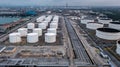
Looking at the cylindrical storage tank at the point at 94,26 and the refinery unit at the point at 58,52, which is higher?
the cylindrical storage tank at the point at 94,26

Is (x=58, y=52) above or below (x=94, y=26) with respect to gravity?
below

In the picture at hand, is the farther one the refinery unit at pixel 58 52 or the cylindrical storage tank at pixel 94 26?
the cylindrical storage tank at pixel 94 26

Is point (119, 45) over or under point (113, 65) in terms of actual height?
over

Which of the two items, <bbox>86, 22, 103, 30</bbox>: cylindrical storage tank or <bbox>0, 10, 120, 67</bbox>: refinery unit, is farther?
<bbox>86, 22, 103, 30</bbox>: cylindrical storage tank

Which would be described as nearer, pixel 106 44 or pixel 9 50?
pixel 9 50

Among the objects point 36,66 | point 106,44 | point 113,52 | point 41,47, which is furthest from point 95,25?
point 36,66

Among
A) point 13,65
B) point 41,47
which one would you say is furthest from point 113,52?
point 13,65

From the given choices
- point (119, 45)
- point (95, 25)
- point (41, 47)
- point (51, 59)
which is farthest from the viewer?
point (95, 25)

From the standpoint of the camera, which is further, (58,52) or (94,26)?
(94,26)

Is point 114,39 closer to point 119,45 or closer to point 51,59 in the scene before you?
point 119,45

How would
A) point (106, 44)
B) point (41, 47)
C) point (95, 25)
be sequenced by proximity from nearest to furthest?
point (41, 47) < point (106, 44) < point (95, 25)

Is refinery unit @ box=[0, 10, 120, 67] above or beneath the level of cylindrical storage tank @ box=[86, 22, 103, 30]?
beneath
